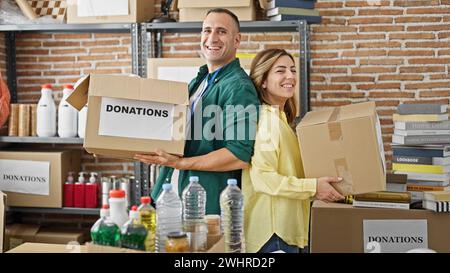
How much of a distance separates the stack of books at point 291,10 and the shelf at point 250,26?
38 mm

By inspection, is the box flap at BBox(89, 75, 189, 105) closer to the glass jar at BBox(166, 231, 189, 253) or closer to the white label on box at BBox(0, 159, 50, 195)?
the glass jar at BBox(166, 231, 189, 253)

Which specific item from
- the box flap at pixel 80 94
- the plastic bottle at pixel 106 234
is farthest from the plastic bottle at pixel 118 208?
the box flap at pixel 80 94

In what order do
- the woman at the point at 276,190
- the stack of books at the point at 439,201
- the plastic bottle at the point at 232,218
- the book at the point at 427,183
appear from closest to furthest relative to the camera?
the plastic bottle at the point at 232,218 → the stack of books at the point at 439,201 → the woman at the point at 276,190 → the book at the point at 427,183

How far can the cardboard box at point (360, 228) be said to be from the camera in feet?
6.70

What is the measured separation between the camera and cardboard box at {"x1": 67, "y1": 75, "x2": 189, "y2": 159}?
215 centimetres

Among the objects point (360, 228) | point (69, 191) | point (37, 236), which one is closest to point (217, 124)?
point (360, 228)

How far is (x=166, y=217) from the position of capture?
1671mm

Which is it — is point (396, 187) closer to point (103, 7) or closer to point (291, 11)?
point (291, 11)

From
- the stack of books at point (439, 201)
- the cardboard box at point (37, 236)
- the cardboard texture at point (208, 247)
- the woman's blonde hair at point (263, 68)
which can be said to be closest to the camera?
the cardboard texture at point (208, 247)

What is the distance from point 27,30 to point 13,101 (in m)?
0.58

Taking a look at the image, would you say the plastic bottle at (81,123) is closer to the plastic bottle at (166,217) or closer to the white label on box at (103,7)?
the white label on box at (103,7)

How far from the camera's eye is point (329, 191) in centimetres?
208
